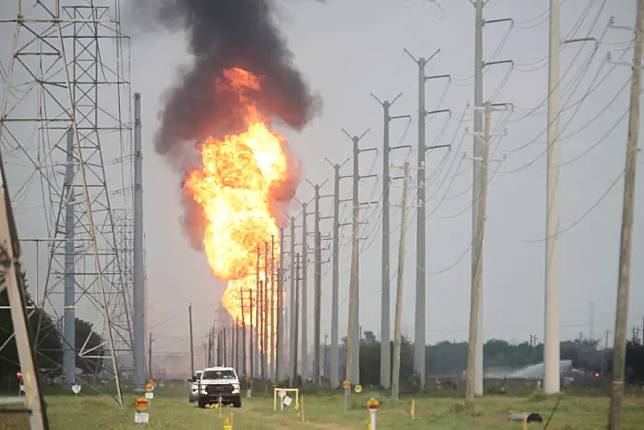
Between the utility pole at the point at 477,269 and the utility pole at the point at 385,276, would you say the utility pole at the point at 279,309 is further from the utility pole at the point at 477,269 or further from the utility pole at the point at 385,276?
the utility pole at the point at 477,269

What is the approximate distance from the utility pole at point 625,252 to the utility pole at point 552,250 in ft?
85.7

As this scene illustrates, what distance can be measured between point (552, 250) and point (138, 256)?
3092 cm

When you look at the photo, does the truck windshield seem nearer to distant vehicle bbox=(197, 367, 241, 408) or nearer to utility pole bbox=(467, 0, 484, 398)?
distant vehicle bbox=(197, 367, 241, 408)

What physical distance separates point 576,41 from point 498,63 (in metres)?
11.1

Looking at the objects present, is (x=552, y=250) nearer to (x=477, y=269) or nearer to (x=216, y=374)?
(x=477, y=269)

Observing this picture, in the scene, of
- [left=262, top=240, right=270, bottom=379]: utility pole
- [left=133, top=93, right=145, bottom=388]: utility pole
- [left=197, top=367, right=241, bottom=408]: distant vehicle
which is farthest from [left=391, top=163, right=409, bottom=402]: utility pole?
[left=262, top=240, right=270, bottom=379]: utility pole

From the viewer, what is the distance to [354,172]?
105 meters

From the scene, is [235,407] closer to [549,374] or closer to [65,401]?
[65,401]

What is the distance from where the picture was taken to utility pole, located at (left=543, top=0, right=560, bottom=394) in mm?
64312

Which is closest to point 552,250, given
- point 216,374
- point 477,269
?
point 477,269

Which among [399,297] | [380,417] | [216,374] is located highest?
[399,297]

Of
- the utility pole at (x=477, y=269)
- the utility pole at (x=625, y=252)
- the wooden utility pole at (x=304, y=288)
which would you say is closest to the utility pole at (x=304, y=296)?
the wooden utility pole at (x=304, y=288)

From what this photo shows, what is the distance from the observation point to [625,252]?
38250 millimetres

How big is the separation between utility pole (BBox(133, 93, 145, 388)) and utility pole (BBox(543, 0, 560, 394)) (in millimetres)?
29516
